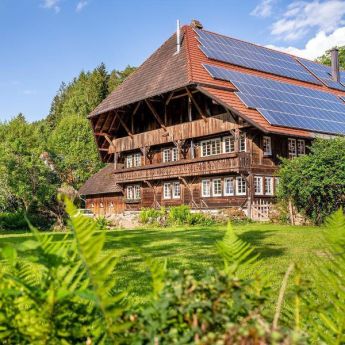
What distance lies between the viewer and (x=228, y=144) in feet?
90.7

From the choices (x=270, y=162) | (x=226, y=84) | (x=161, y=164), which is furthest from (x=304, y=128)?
(x=161, y=164)

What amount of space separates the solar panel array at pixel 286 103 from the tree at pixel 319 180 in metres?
4.25

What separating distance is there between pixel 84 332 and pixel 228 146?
26546 millimetres

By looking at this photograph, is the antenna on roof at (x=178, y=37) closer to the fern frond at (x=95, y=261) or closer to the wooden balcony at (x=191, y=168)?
the wooden balcony at (x=191, y=168)

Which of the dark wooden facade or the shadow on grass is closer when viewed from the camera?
the shadow on grass

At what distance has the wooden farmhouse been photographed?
2595cm

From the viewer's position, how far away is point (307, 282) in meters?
1.45

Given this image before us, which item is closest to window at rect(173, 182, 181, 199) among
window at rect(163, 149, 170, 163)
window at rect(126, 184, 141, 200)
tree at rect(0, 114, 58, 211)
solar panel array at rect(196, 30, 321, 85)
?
window at rect(163, 149, 170, 163)

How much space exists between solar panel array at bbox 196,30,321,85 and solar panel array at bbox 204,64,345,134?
6.43 ft

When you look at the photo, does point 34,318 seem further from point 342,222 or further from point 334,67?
point 334,67

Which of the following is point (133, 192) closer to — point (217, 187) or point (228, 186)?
point (217, 187)

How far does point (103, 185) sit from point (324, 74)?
1920 centimetres

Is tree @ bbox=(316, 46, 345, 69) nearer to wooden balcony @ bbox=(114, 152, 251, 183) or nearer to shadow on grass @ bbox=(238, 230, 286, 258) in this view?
wooden balcony @ bbox=(114, 152, 251, 183)

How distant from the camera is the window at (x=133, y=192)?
34188mm
